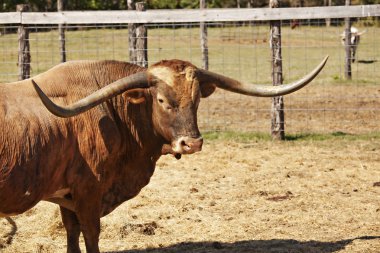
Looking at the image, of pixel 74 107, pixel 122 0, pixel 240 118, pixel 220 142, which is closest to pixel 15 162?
pixel 74 107

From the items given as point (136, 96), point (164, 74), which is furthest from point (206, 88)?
point (136, 96)

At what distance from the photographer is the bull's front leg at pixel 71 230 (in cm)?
663

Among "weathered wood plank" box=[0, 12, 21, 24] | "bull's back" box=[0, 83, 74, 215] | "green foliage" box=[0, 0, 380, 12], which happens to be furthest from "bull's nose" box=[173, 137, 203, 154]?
"green foliage" box=[0, 0, 380, 12]

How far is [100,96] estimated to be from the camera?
19.6ft

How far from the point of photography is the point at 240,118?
1401cm

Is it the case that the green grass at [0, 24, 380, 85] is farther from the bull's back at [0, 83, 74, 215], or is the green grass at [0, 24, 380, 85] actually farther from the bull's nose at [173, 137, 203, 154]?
the bull's back at [0, 83, 74, 215]

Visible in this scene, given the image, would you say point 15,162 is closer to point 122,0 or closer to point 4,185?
point 4,185

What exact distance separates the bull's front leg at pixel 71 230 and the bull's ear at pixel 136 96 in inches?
44.8

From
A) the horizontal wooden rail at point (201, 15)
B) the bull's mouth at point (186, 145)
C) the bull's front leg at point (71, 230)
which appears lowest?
the bull's front leg at point (71, 230)

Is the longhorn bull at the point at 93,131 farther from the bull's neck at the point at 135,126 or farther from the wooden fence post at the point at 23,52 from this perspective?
the wooden fence post at the point at 23,52

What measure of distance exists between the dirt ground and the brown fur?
987mm

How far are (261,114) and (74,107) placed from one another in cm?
888

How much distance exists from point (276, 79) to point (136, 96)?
627 centimetres

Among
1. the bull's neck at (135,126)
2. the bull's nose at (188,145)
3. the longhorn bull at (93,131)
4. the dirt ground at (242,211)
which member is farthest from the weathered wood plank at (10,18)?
the bull's nose at (188,145)
